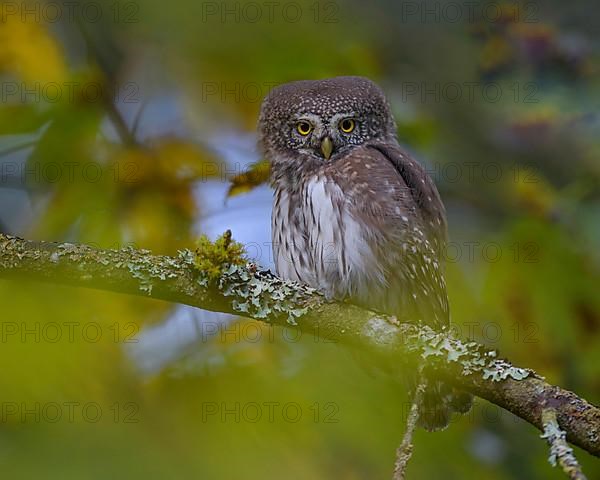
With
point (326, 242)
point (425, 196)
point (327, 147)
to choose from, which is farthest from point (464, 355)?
point (327, 147)

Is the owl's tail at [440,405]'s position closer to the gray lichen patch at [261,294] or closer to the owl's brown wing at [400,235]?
the owl's brown wing at [400,235]

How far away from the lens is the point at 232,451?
72.7 inches

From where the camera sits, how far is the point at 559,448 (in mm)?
2191

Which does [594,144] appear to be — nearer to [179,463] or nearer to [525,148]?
[525,148]

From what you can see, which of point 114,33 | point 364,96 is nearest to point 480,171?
point 364,96

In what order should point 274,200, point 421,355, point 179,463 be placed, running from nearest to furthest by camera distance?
point 179,463
point 421,355
point 274,200

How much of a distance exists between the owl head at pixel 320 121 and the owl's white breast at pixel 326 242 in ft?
1.03

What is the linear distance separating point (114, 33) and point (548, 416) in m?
3.57

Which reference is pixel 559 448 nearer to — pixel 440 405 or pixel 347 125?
pixel 440 405

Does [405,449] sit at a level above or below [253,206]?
Answer: below

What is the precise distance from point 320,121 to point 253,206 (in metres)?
0.62

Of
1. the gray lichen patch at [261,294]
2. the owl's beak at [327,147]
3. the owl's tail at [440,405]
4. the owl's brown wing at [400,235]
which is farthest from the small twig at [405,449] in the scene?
the owl's beak at [327,147]

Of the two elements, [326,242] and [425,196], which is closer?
[326,242]

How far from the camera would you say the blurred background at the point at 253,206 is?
5.98ft
